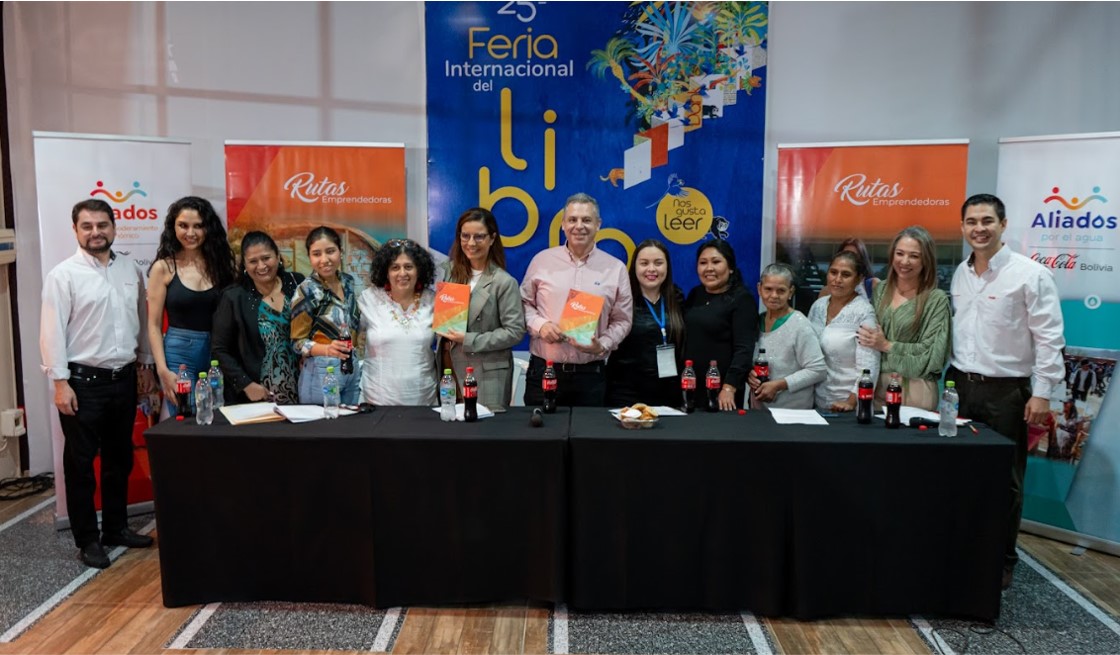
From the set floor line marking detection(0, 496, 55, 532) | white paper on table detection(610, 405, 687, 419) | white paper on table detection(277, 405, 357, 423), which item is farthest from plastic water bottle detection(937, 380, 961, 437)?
floor line marking detection(0, 496, 55, 532)

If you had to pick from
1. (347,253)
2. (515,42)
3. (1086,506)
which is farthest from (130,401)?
(1086,506)

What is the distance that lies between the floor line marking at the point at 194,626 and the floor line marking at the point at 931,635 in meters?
2.63

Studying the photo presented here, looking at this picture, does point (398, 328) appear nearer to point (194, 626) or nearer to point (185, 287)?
point (185, 287)

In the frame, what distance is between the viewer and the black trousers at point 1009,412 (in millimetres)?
3246

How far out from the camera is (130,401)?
3.59 metres

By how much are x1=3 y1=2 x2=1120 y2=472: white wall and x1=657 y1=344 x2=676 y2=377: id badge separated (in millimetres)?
1656

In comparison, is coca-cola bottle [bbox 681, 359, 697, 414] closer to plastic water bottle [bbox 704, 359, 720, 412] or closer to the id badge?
plastic water bottle [bbox 704, 359, 720, 412]

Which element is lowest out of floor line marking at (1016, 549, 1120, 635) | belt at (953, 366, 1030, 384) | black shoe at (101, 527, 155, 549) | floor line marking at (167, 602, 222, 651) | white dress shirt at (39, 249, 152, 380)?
floor line marking at (1016, 549, 1120, 635)

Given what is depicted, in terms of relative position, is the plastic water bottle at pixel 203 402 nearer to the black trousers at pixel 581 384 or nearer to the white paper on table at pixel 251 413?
the white paper on table at pixel 251 413

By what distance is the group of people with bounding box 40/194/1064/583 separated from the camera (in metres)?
3.27

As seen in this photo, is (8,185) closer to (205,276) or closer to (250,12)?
(250,12)

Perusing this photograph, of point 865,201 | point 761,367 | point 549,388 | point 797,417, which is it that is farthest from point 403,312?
point 865,201

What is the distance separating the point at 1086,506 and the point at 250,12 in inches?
210

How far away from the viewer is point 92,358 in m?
3.42
